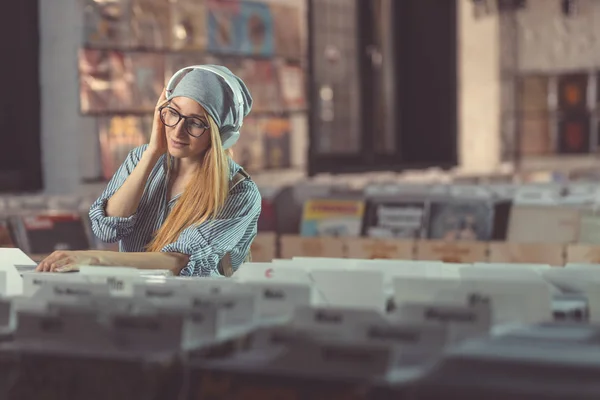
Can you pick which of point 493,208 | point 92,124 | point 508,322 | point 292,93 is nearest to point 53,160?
point 92,124

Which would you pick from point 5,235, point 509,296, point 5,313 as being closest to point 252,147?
point 5,235

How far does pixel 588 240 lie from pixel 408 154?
8.46 metres

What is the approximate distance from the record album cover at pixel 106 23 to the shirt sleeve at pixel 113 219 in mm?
5132

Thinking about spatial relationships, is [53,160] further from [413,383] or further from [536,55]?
[536,55]

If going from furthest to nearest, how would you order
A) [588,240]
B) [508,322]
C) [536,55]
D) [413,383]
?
[536,55] < [588,240] < [508,322] < [413,383]

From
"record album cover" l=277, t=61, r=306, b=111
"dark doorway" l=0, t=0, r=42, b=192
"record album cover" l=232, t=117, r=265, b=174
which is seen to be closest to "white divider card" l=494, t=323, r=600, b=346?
"dark doorway" l=0, t=0, r=42, b=192

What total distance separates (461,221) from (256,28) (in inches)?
170

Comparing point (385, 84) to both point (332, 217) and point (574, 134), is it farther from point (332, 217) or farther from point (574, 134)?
point (332, 217)

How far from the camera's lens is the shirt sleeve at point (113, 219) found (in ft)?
8.82

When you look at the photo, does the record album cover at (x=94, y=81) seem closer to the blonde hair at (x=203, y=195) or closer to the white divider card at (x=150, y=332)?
the blonde hair at (x=203, y=195)

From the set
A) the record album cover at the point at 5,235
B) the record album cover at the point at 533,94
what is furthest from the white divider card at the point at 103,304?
the record album cover at the point at 533,94

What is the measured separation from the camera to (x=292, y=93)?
32.3 feet

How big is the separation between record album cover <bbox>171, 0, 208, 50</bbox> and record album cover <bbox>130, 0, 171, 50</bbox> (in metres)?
0.07

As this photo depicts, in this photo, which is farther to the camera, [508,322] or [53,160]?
[53,160]
